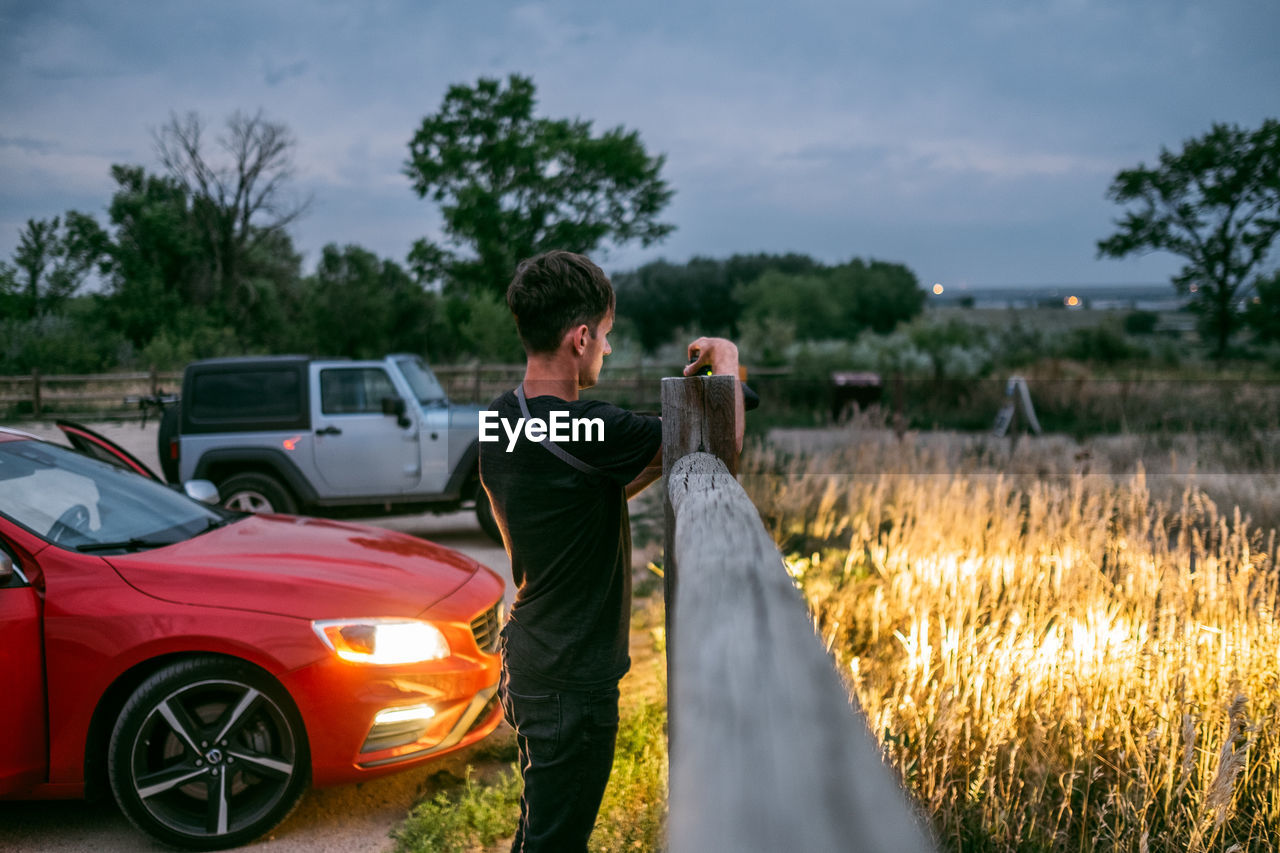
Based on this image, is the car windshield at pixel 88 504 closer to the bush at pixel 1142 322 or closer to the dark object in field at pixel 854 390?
the dark object in field at pixel 854 390

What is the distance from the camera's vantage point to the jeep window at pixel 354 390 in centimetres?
936

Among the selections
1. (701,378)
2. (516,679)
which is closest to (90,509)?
(516,679)

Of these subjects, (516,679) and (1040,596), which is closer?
(516,679)

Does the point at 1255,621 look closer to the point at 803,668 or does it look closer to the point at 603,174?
the point at 803,668

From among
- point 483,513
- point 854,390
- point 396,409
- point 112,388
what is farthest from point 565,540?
point 112,388

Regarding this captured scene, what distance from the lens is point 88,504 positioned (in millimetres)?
4113

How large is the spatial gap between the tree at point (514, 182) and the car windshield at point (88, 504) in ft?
117

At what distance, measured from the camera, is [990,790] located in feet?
8.81

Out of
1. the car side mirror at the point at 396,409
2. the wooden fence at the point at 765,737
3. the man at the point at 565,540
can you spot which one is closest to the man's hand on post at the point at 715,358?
the man at the point at 565,540

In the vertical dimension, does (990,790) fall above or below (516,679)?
below

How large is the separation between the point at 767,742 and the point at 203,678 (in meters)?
3.23

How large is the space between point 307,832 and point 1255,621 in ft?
12.5

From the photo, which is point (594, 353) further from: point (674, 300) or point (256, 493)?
point (674, 300)

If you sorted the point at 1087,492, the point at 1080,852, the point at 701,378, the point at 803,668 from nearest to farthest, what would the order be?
the point at 803,668 < the point at 701,378 < the point at 1080,852 < the point at 1087,492
